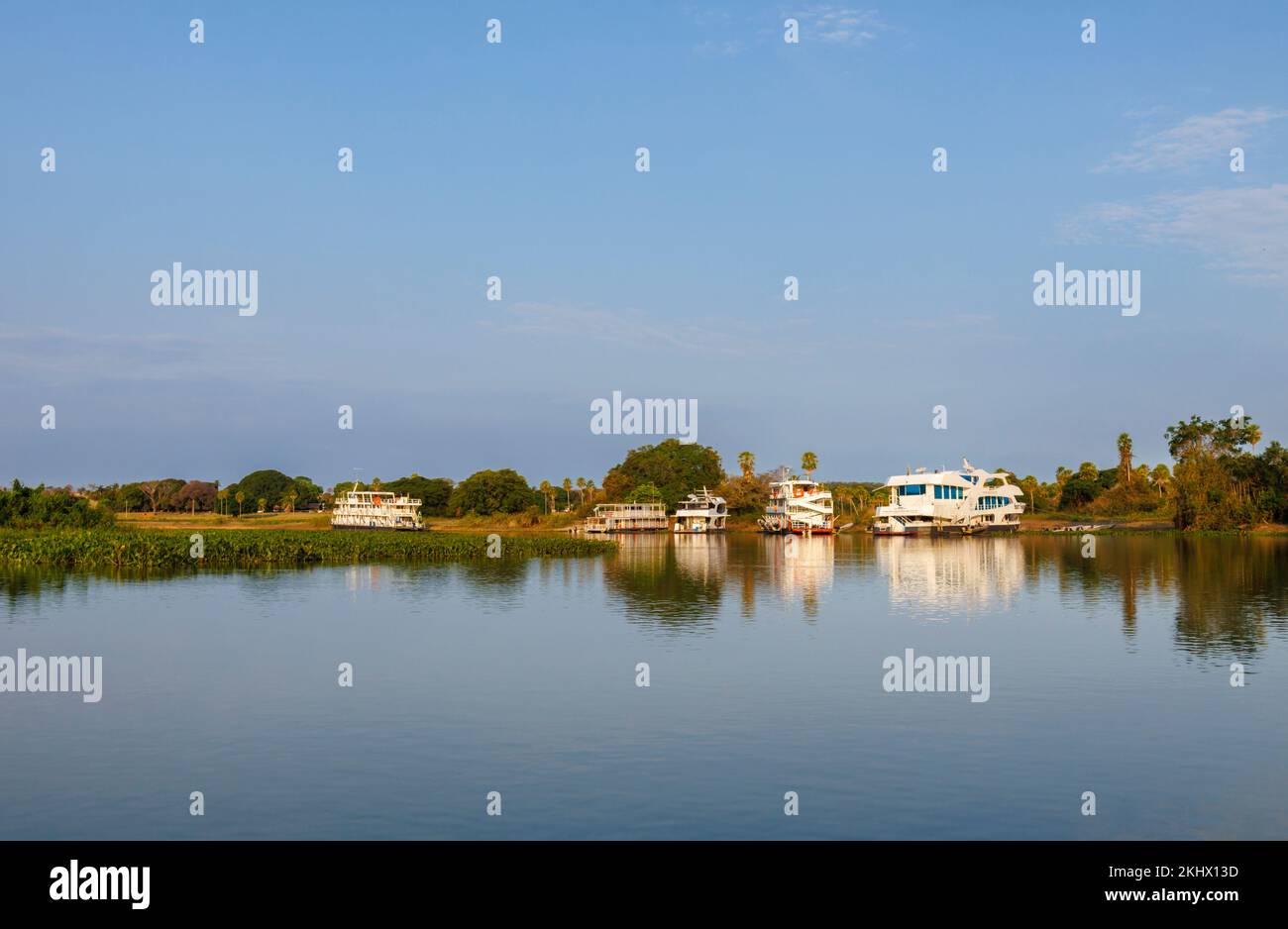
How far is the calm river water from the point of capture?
1630cm

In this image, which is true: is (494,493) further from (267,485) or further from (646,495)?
(267,485)

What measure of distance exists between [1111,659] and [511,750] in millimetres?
Result: 17652

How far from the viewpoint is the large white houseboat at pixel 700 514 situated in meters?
138

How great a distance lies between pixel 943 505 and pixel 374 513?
6284 cm

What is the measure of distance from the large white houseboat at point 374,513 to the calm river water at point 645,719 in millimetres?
77377

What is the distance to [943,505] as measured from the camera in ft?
376

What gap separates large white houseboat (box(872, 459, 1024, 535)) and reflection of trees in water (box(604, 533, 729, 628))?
3071 cm

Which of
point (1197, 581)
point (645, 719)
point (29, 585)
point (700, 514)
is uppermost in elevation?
point (700, 514)

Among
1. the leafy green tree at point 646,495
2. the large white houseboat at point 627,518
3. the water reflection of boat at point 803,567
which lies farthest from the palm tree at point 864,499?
the water reflection of boat at point 803,567
